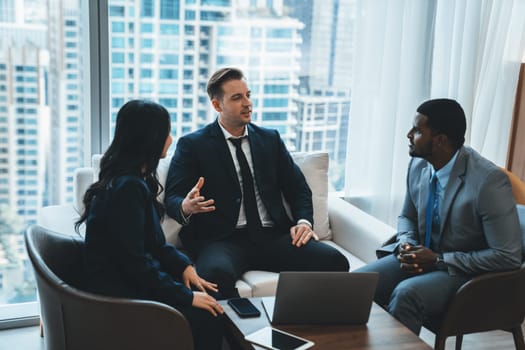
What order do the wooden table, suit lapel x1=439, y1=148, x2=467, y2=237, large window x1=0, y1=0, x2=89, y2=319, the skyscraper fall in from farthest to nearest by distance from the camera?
1. the skyscraper
2. large window x1=0, y1=0, x2=89, y2=319
3. suit lapel x1=439, y1=148, x2=467, y2=237
4. the wooden table

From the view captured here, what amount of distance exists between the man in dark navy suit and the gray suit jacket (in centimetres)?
55

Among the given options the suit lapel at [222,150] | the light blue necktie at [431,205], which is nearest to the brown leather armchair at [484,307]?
the light blue necktie at [431,205]

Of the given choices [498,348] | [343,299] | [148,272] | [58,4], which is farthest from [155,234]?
[498,348]

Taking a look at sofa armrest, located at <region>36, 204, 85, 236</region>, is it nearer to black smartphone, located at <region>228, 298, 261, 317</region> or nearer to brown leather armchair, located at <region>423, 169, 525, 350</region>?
black smartphone, located at <region>228, 298, 261, 317</region>

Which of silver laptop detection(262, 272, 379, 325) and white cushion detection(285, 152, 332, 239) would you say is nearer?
silver laptop detection(262, 272, 379, 325)

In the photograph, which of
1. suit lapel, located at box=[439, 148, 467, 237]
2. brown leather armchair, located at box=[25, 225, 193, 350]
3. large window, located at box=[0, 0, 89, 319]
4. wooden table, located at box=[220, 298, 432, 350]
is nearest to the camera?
brown leather armchair, located at box=[25, 225, 193, 350]

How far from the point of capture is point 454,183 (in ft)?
8.57

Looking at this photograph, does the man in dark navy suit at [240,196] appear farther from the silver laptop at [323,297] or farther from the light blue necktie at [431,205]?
the silver laptop at [323,297]

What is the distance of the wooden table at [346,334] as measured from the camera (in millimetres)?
2092

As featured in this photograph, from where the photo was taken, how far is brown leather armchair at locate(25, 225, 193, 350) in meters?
1.98

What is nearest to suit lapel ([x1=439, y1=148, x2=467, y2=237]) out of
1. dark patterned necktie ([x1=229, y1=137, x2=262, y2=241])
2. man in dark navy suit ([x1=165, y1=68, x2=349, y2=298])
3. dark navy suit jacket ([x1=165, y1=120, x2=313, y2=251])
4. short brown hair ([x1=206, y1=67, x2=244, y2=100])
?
→ man in dark navy suit ([x1=165, y1=68, x2=349, y2=298])

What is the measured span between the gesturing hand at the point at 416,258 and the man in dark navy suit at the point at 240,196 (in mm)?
375

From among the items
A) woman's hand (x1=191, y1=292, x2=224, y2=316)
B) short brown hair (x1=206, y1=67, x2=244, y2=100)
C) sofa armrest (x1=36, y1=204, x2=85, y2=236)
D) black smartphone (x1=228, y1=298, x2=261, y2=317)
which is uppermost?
short brown hair (x1=206, y1=67, x2=244, y2=100)

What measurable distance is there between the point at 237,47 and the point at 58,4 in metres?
0.92
